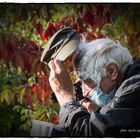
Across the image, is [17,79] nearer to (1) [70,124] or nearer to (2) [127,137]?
(1) [70,124]

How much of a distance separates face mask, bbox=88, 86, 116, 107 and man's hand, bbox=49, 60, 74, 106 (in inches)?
5.5

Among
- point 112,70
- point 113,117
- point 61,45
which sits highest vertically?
point 61,45

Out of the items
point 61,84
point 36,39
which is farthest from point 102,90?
point 36,39

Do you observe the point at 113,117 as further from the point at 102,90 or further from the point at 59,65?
the point at 59,65

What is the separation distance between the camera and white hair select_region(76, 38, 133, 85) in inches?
155

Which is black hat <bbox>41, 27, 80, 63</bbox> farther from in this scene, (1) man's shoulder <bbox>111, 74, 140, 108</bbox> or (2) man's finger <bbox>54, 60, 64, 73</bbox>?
(1) man's shoulder <bbox>111, 74, 140, 108</bbox>

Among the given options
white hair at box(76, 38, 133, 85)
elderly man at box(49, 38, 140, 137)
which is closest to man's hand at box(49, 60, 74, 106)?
elderly man at box(49, 38, 140, 137)

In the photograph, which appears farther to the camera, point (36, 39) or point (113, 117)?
point (36, 39)

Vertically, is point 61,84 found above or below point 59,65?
below

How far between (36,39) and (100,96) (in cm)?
58

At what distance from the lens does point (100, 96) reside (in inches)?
155

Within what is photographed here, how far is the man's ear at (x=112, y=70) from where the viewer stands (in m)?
3.93

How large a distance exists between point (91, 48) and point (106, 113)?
450 mm

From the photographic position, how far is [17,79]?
3957 mm
